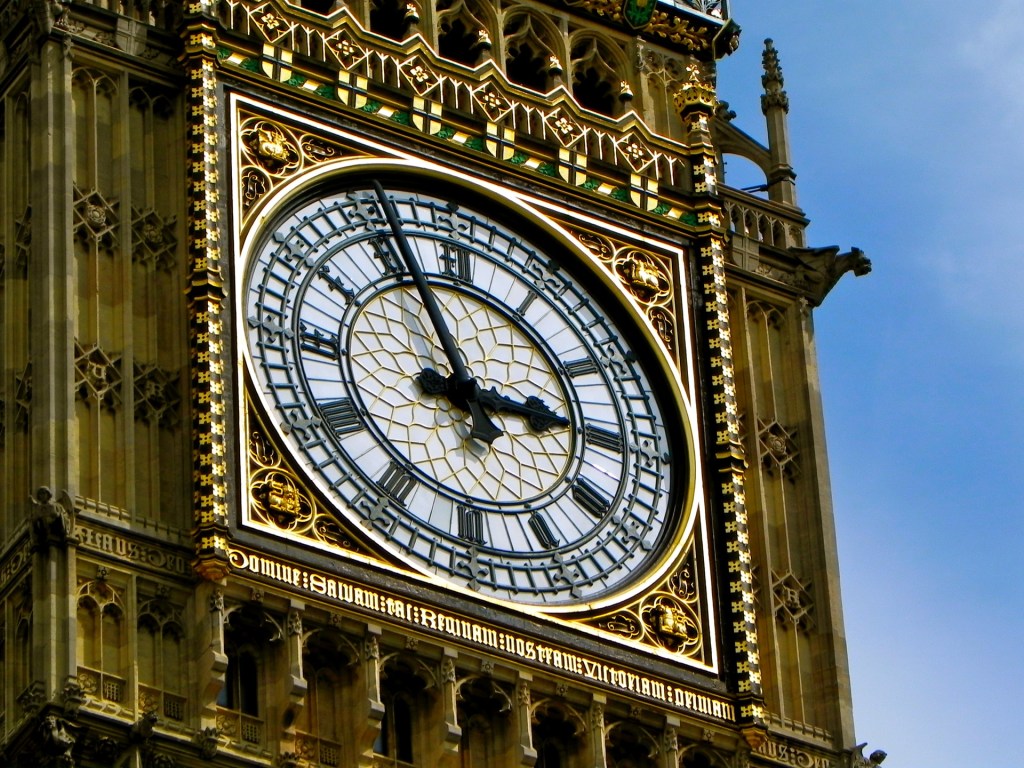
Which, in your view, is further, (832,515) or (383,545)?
(832,515)

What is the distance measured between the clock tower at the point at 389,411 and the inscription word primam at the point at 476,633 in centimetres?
3

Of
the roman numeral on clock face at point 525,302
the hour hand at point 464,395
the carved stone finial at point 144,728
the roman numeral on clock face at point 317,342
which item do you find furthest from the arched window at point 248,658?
the roman numeral on clock face at point 525,302

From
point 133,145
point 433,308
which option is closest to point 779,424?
point 433,308

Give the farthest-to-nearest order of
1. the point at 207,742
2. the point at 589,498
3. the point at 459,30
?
the point at 459,30 < the point at 589,498 < the point at 207,742

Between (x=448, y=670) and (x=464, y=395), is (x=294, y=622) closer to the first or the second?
(x=448, y=670)

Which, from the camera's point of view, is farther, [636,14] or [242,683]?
[636,14]

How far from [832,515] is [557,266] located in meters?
2.85

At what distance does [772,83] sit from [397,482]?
6501 mm

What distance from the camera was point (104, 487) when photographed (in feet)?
107

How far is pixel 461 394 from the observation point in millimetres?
34656

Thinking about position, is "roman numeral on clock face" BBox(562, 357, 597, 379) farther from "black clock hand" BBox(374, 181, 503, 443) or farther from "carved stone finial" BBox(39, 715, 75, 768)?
"carved stone finial" BBox(39, 715, 75, 768)

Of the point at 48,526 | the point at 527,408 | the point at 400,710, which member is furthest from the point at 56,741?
the point at 527,408

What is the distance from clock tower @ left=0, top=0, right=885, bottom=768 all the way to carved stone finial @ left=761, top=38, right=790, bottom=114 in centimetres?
92

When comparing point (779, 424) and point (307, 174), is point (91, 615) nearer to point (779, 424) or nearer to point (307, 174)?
point (307, 174)
